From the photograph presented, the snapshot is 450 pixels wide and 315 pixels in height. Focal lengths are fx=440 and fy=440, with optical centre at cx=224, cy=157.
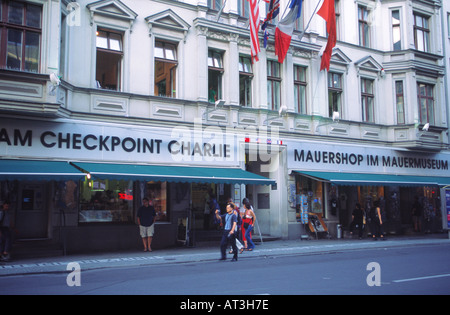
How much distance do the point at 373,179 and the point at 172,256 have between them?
10523mm

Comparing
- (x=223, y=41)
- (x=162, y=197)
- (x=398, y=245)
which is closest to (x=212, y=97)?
(x=223, y=41)

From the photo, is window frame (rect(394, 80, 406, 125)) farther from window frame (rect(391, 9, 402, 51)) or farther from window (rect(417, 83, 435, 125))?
window frame (rect(391, 9, 402, 51))

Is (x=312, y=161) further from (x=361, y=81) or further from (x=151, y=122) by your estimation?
(x=151, y=122)

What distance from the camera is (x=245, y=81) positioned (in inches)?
759

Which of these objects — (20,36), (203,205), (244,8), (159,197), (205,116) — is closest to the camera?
(20,36)

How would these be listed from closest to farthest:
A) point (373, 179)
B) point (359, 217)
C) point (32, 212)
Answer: point (32, 212) < point (373, 179) < point (359, 217)

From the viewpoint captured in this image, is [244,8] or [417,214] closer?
[244,8]

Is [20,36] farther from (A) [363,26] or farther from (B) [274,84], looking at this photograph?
(A) [363,26]

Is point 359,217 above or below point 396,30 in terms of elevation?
below

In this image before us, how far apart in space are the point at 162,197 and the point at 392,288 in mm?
10456

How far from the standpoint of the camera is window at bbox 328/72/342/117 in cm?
2162

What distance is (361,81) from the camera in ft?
75.3

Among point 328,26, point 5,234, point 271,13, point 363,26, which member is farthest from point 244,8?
point 5,234
